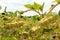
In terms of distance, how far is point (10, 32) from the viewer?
3.56 ft

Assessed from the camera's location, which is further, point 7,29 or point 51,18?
point 7,29

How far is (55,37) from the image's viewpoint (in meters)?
0.91

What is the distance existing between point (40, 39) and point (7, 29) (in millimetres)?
339

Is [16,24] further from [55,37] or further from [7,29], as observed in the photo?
[55,37]

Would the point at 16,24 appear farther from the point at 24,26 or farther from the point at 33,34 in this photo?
the point at 33,34

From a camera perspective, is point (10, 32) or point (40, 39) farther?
point (10, 32)

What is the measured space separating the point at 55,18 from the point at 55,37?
3.3 inches

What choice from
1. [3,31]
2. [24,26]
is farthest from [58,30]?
[3,31]

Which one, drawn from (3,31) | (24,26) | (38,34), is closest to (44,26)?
(38,34)

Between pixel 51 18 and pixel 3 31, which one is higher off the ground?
pixel 51 18

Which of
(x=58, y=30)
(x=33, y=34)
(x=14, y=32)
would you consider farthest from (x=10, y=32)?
(x=58, y=30)

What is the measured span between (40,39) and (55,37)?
90mm

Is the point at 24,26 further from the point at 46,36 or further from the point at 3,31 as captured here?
the point at 46,36

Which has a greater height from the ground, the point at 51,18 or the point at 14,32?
the point at 51,18
